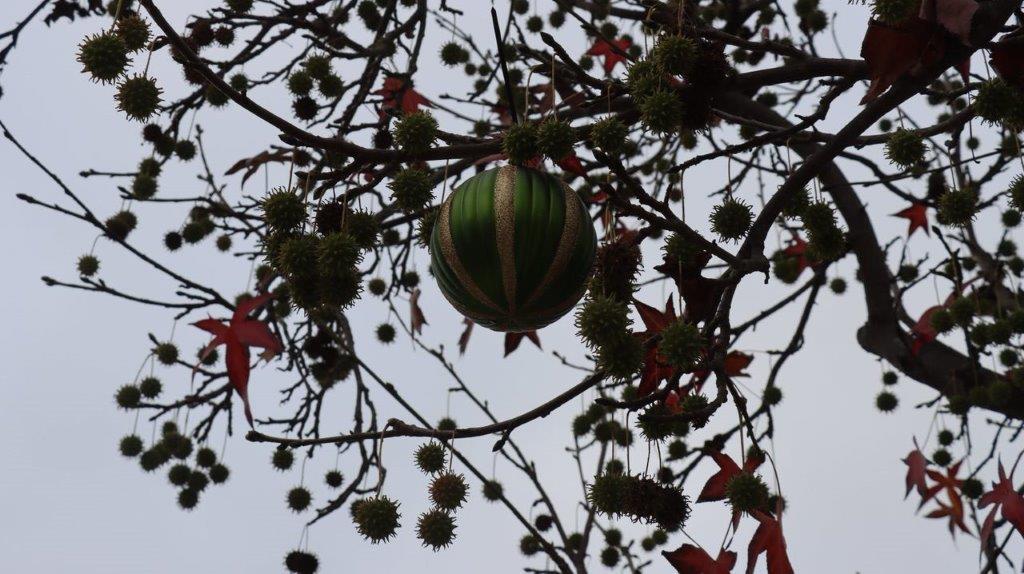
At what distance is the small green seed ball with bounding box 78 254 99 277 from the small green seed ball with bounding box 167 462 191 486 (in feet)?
3.95

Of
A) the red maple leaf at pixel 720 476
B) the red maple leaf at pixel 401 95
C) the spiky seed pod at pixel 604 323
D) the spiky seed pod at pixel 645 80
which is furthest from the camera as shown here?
the red maple leaf at pixel 401 95

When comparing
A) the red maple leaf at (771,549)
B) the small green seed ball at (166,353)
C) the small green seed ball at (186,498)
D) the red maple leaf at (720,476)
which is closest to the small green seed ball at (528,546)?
the small green seed ball at (186,498)

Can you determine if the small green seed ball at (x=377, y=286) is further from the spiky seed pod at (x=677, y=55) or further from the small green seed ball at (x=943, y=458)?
the small green seed ball at (x=943, y=458)

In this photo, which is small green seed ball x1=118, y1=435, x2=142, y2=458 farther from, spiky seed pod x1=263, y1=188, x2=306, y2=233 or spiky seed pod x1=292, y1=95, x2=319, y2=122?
spiky seed pod x1=263, y1=188, x2=306, y2=233

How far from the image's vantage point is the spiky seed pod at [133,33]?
78.6 inches

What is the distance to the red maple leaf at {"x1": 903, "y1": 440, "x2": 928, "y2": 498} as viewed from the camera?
385 centimetres

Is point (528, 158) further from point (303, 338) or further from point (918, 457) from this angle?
point (918, 457)

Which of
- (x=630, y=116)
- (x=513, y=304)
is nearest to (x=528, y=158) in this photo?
(x=513, y=304)

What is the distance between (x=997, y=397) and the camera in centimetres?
388

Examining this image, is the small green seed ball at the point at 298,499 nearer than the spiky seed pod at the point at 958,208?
No

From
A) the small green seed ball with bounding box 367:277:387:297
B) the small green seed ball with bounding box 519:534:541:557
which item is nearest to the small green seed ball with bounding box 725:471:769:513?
the small green seed ball with bounding box 519:534:541:557

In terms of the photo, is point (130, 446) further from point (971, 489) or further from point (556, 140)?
point (971, 489)

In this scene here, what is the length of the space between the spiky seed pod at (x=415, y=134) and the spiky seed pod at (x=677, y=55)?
610 millimetres

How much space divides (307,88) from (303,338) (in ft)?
4.13
